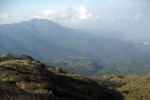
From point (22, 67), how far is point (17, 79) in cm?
1376

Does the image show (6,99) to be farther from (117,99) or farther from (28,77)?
(117,99)

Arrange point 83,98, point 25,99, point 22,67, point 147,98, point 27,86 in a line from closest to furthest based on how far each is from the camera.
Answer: point 25,99 → point 27,86 → point 83,98 → point 147,98 → point 22,67

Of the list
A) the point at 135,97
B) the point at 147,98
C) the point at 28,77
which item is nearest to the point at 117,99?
the point at 135,97

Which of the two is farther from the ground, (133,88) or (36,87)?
(36,87)

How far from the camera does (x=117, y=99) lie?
42.3 meters

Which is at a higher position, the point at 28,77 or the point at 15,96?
the point at 15,96

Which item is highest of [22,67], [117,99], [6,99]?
[6,99]

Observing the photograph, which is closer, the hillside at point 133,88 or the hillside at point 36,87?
the hillside at point 36,87

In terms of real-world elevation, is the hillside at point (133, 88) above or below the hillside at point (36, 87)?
below

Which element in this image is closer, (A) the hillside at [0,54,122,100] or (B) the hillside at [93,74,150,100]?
(A) the hillside at [0,54,122,100]

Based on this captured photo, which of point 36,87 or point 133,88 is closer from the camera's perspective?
point 36,87

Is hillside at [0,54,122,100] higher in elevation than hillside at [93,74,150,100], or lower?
higher

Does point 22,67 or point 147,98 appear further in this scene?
point 22,67

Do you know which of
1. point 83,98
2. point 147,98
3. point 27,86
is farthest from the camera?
point 147,98
